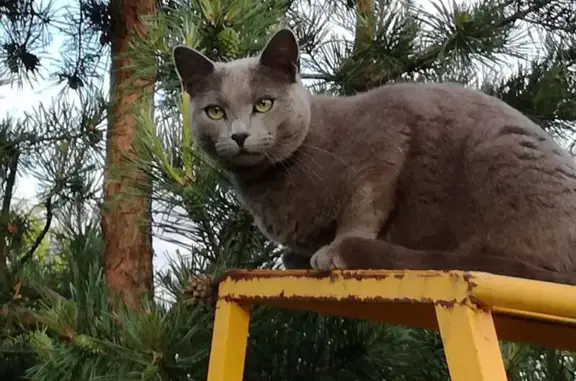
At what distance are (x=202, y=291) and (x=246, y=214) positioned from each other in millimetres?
199

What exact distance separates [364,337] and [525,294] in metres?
0.47

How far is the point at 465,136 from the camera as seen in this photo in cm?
Result: 83

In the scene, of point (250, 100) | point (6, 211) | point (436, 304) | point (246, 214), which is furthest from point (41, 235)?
point (436, 304)

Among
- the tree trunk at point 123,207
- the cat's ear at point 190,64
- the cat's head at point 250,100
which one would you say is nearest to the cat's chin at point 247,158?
the cat's head at point 250,100

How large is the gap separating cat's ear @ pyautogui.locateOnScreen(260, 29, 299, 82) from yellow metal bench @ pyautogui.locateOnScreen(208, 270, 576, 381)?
295 mm

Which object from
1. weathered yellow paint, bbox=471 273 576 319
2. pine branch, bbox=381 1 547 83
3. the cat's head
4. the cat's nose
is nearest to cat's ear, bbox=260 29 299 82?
the cat's head

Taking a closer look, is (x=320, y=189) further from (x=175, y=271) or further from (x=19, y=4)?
(x=19, y=4)

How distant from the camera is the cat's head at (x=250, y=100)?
0.86 meters

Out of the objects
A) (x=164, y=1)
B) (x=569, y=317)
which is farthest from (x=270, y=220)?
(x=164, y=1)

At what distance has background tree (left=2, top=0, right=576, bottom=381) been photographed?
862 millimetres

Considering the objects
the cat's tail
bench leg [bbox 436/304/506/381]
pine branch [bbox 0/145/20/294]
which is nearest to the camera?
bench leg [bbox 436/304/506/381]

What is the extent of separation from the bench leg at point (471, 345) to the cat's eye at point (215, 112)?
448 mm

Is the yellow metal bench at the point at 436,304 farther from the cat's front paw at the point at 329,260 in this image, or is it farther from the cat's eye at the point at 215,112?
the cat's eye at the point at 215,112

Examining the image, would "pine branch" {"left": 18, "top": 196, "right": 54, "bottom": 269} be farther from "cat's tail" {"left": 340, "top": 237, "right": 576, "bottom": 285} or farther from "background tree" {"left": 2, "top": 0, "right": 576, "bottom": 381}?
"cat's tail" {"left": 340, "top": 237, "right": 576, "bottom": 285}
